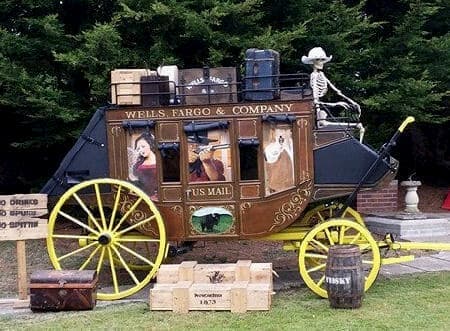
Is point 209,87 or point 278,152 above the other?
point 209,87

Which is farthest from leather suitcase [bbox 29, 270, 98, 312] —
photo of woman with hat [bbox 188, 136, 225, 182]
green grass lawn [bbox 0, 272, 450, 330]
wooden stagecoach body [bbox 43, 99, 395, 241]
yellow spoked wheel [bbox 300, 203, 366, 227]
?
yellow spoked wheel [bbox 300, 203, 366, 227]

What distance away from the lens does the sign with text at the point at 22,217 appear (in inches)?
280

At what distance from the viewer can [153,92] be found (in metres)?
7.38

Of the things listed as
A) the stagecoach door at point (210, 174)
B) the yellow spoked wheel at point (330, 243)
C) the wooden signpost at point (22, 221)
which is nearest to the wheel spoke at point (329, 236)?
the yellow spoked wheel at point (330, 243)

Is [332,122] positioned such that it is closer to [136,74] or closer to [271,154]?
[271,154]

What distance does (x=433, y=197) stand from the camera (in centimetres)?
1468

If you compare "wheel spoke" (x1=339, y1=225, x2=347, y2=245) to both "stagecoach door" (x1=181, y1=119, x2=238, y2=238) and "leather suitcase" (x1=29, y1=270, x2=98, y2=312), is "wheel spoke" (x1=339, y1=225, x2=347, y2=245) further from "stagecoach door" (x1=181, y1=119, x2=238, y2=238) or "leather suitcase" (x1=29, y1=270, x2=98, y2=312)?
"leather suitcase" (x1=29, y1=270, x2=98, y2=312)

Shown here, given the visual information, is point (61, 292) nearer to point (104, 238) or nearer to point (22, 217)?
point (104, 238)

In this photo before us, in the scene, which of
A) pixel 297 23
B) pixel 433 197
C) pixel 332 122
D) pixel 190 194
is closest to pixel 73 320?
pixel 190 194

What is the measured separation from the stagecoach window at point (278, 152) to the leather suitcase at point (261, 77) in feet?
1.09

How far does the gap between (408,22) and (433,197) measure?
4.63 m

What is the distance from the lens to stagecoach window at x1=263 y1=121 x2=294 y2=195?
7.22m

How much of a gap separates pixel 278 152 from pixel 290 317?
1.80m

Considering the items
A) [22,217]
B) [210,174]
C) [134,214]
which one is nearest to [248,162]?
[210,174]
